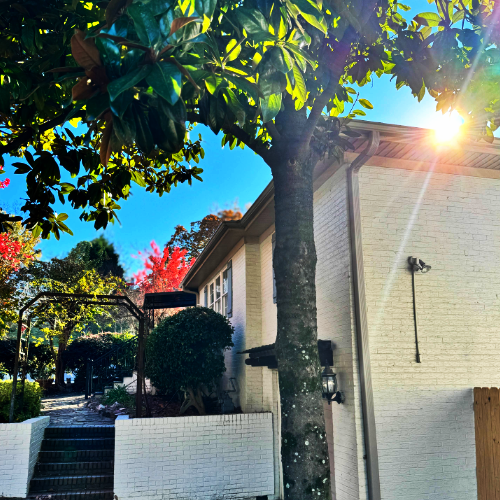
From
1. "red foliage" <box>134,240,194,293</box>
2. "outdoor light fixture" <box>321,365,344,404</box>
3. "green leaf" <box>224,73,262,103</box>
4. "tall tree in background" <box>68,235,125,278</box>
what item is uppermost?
"tall tree in background" <box>68,235,125,278</box>

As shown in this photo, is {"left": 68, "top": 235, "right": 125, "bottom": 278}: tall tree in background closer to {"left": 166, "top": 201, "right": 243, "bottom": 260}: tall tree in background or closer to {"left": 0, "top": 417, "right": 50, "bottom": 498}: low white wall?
{"left": 166, "top": 201, "right": 243, "bottom": 260}: tall tree in background

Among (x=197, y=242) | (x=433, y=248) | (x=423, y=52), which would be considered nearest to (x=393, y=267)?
(x=433, y=248)

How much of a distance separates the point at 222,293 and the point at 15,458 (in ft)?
21.5

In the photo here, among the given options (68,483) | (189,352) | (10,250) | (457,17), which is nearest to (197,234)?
(10,250)

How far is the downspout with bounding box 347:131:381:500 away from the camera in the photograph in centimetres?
594

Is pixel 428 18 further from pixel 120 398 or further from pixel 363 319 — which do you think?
pixel 120 398

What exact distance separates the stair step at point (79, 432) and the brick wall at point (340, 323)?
18.7 ft

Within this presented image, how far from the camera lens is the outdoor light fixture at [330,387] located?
6336 millimetres

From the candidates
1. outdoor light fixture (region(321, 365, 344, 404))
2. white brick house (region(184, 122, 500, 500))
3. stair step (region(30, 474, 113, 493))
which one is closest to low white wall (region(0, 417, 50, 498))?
stair step (region(30, 474, 113, 493))

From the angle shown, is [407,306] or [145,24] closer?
[145,24]

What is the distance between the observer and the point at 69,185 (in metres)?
5.25

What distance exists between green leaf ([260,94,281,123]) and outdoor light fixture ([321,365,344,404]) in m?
4.54

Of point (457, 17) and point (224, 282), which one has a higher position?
point (457, 17)

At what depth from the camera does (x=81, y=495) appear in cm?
824
